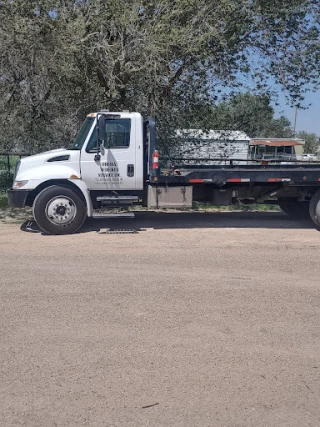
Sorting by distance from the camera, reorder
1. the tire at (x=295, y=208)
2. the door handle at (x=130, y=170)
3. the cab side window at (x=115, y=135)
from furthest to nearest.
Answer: the tire at (x=295, y=208) → the door handle at (x=130, y=170) → the cab side window at (x=115, y=135)

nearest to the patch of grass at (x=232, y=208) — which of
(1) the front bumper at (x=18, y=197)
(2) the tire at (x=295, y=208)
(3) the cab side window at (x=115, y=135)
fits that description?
(2) the tire at (x=295, y=208)

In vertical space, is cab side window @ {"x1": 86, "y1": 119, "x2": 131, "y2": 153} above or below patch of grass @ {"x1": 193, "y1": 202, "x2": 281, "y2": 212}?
above

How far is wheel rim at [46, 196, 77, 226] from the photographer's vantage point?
992 cm

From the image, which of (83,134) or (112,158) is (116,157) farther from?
(83,134)

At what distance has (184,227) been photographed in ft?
36.2

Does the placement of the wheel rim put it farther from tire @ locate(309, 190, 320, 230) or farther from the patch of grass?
tire @ locate(309, 190, 320, 230)

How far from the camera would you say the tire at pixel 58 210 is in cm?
990

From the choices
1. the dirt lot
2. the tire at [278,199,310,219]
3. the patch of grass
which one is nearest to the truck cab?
the dirt lot

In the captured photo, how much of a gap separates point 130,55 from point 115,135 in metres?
3.35

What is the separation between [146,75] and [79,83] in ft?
5.99

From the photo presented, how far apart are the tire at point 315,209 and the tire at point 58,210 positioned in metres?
5.03

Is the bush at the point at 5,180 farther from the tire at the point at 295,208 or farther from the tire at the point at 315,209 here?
the tire at the point at 315,209

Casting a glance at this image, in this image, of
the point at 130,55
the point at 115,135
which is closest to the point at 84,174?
the point at 115,135

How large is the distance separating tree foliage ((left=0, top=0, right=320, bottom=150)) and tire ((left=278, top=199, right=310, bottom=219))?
4.18 m
